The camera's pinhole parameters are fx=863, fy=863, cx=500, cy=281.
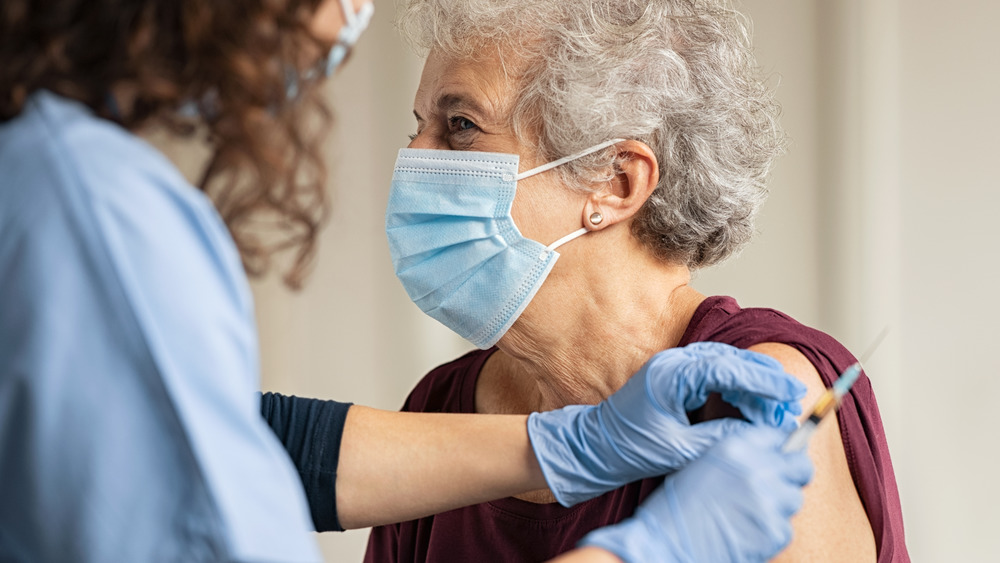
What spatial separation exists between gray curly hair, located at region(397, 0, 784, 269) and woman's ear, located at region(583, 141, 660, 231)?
0.02m

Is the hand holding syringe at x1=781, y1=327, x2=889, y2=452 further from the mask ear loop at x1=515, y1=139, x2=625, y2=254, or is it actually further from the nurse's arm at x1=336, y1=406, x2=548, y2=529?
the mask ear loop at x1=515, y1=139, x2=625, y2=254

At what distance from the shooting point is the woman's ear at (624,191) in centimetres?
137

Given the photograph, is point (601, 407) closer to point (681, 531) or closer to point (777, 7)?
point (681, 531)

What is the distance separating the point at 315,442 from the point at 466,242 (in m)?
0.39

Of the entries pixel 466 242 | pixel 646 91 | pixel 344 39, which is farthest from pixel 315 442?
pixel 646 91

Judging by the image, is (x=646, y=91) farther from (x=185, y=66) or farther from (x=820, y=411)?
(x=185, y=66)

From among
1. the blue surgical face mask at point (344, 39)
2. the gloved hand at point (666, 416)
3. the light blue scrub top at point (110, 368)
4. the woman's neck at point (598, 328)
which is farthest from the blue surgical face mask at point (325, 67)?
→ the woman's neck at point (598, 328)

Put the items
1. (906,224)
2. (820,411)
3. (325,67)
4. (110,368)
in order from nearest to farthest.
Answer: (110,368) → (325,67) → (820,411) → (906,224)

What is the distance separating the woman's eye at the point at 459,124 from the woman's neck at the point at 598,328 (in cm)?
29

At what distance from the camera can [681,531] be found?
2.94 feet

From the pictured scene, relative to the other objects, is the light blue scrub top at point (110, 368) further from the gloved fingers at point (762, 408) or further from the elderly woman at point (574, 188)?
the elderly woman at point (574, 188)

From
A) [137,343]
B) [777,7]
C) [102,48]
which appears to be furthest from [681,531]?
[777,7]

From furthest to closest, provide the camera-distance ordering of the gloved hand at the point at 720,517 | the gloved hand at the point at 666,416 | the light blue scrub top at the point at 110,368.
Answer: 1. the gloved hand at the point at 666,416
2. the gloved hand at the point at 720,517
3. the light blue scrub top at the point at 110,368

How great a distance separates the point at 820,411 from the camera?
940mm
